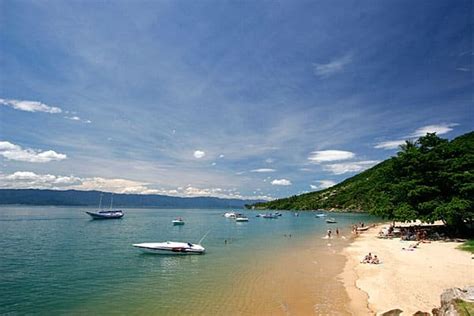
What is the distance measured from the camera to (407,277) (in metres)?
24.5

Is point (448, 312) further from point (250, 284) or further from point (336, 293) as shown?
point (250, 284)

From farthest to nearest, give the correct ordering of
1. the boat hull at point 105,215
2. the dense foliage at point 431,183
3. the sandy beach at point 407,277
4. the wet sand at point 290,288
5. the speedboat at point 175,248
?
the boat hull at point 105,215 < the speedboat at point 175,248 < the dense foliage at point 431,183 < the wet sand at point 290,288 < the sandy beach at point 407,277

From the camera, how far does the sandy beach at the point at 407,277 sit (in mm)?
18891

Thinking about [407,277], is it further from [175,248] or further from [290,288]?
[175,248]

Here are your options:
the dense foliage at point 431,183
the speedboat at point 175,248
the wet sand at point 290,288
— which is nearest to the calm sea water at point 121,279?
the wet sand at point 290,288

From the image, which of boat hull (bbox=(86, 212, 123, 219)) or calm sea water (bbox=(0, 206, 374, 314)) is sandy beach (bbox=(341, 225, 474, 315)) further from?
boat hull (bbox=(86, 212, 123, 219))

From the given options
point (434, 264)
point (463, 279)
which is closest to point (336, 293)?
point (463, 279)

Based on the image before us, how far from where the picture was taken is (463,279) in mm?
22578

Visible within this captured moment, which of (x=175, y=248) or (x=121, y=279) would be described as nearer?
(x=121, y=279)

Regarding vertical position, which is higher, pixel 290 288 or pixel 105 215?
pixel 105 215

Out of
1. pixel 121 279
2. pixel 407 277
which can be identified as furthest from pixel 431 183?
pixel 121 279

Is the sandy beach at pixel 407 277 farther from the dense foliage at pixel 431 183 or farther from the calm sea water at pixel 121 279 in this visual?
the calm sea water at pixel 121 279

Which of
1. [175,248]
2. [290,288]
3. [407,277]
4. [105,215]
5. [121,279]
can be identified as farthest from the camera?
[105,215]

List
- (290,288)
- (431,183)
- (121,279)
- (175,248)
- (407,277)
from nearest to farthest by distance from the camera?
(290,288) → (407,277) → (121,279) → (175,248) → (431,183)
